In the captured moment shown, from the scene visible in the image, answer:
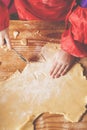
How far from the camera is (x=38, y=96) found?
1.01 meters

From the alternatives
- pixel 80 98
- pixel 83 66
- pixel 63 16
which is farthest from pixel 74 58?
pixel 63 16

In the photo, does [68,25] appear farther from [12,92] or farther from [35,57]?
[12,92]

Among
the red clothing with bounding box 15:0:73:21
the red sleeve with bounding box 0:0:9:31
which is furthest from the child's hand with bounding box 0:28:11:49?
the red clothing with bounding box 15:0:73:21

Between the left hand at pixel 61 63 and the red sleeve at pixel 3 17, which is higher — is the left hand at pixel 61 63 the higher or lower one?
the lower one

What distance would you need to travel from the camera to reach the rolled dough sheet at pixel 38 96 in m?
0.97

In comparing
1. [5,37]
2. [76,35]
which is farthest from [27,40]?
[76,35]

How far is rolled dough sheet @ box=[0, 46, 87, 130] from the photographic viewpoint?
97cm

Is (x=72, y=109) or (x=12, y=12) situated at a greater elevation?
(x=12, y=12)

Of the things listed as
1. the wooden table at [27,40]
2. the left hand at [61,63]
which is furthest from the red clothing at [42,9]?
the left hand at [61,63]

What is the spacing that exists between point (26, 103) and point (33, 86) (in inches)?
2.6

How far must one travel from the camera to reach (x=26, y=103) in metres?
1.00

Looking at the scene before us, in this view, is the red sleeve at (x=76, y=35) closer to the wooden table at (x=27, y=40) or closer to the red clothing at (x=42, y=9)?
the wooden table at (x=27, y=40)

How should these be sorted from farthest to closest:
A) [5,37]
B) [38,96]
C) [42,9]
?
[42,9], [5,37], [38,96]

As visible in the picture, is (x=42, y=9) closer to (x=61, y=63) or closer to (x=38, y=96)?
(x=61, y=63)
